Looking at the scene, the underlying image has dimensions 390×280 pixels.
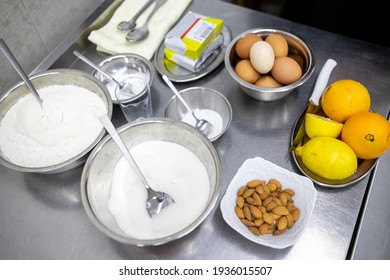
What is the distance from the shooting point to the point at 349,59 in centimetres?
107

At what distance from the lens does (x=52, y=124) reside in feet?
2.88

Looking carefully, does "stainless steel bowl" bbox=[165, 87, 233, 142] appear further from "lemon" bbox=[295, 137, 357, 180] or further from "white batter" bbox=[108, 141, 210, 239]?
"lemon" bbox=[295, 137, 357, 180]

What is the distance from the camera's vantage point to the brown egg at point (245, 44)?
95cm

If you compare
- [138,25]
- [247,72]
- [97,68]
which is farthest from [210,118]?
[138,25]

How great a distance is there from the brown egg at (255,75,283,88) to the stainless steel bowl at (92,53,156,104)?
0.35 meters

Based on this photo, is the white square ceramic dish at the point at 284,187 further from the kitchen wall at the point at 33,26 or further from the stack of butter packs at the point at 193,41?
the kitchen wall at the point at 33,26

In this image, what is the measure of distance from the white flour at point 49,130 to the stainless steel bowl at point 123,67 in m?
0.17

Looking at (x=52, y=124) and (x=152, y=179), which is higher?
(x=52, y=124)

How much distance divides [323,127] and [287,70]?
0.60 ft

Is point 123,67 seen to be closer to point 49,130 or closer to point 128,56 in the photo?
point 128,56

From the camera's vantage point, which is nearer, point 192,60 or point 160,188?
point 160,188

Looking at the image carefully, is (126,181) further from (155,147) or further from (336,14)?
(336,14)

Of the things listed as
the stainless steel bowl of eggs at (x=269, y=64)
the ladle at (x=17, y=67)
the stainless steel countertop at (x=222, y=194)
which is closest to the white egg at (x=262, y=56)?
the stainless steel bowl of eggs at (x=269, y=64)

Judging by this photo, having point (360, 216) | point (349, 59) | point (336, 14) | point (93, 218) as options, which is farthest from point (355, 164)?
point (336, 14)
